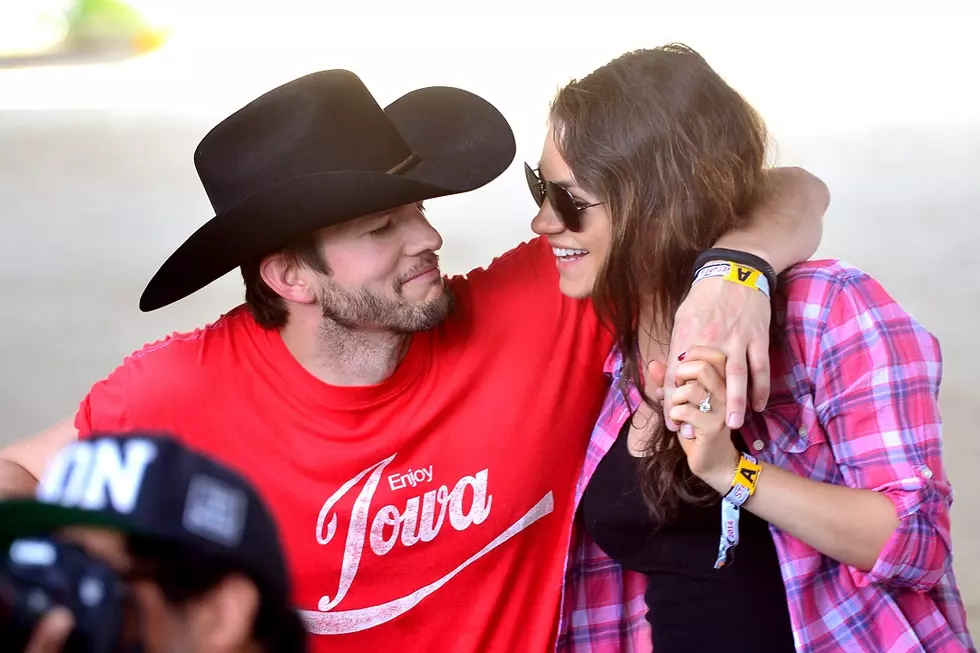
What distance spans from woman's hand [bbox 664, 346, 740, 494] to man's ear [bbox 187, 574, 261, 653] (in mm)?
1053

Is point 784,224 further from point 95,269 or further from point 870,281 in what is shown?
point 95,269

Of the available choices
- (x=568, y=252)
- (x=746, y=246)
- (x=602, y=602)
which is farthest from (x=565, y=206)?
(x=602, y=602)

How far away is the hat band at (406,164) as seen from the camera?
2.17 metres

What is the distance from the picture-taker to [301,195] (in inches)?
77.9

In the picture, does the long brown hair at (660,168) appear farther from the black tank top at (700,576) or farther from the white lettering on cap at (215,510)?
the white lettering on cap at (215,510)

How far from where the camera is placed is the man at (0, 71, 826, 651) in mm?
2033

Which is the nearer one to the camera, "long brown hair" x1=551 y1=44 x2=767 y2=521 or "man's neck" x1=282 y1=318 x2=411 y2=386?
"long brown hair" x1=551 y1=44 x2=767 y2=521

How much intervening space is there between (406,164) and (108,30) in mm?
14394

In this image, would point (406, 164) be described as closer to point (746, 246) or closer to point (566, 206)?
point (566, 206)

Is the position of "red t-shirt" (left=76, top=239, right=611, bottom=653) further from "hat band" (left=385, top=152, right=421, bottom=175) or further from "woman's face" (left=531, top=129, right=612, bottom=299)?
"hat band" (left=385, top=152, right=421, bottom=175)

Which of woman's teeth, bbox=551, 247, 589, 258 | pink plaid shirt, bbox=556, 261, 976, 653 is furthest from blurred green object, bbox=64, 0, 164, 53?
pink plaid shirt, bbox=556, 261, 976, 653

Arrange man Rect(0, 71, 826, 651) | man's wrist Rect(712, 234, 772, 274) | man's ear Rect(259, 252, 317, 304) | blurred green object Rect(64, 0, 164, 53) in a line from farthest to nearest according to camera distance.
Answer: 1. blurred green object Rect(64, 0, 164, 53)
2. man's ear Rect(259, 252, 317, 304)
3. man Rect(0, 71, 826, 651)
4. man's wrist Rect(712, 234, 772, 274)

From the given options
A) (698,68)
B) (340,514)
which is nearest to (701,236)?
(698,68)

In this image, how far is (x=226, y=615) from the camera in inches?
23.8
